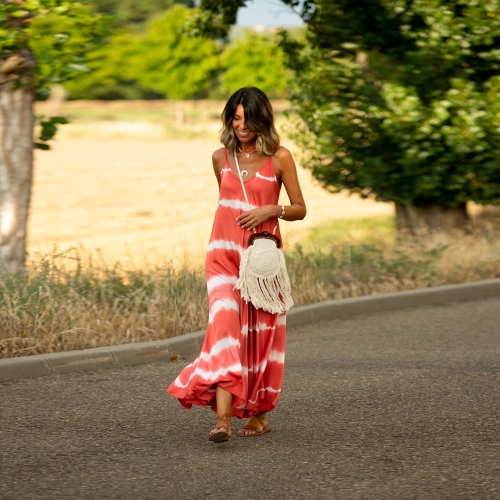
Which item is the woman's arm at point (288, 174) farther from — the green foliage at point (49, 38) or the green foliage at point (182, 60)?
the green foliage at point (182, 60)

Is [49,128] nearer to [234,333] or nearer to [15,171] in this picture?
[15,171]

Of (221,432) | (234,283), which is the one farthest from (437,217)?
(221,432)

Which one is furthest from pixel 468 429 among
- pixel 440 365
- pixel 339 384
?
pixel 440 365

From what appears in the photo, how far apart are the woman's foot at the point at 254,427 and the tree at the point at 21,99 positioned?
12.4ft

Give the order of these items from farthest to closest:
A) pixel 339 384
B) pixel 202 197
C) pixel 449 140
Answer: pixel 202 197
pixel 449 140
pixel 339 384

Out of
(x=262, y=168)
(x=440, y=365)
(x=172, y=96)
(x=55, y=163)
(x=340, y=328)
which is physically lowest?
(x=172, y=96)

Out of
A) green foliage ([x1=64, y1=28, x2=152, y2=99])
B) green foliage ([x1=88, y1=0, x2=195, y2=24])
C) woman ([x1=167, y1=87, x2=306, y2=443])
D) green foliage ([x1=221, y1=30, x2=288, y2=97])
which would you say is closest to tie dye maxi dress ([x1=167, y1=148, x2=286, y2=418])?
woman ([x1=167, y1=87, x2=306, y2=443])

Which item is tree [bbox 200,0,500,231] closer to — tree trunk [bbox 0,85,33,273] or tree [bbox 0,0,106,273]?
tree [bbox 0,0,106,273]

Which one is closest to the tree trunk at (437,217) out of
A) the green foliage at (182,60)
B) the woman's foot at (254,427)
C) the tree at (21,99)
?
the tree at (21,99)

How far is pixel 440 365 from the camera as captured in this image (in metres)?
7.67

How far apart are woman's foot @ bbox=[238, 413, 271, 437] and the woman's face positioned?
4.67 ft

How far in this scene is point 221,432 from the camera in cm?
536

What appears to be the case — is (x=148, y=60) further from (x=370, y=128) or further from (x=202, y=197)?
(x=370, y=128)

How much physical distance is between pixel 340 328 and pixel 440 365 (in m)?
1.68
